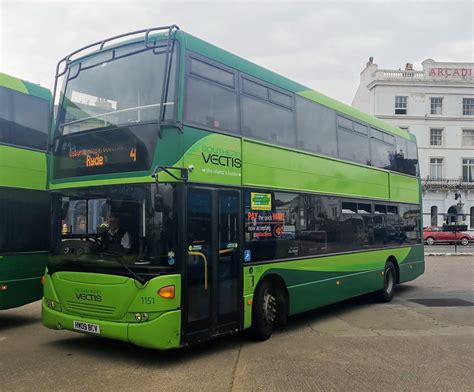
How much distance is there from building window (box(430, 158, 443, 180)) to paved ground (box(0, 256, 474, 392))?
40073 mm

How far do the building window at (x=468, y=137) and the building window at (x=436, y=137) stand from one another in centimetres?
226

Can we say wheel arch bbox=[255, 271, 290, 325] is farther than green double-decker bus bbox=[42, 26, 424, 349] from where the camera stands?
Yes

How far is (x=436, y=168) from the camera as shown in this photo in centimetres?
4716

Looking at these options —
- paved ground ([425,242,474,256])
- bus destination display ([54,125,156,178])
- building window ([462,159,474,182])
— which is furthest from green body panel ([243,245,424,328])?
building window ([462,159,474,182])

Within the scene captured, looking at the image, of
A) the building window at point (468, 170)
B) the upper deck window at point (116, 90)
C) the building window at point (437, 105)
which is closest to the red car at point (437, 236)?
the building window at point (468, 170)

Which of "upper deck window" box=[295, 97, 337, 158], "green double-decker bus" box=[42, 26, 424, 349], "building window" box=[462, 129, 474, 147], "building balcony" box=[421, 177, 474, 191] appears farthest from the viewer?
"building window" box=[462, 129, 474, 147]

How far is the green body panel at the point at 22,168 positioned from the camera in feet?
28.6

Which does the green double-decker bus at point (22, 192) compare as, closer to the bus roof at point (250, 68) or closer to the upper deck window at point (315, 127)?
the bus roof at point (250, 68)

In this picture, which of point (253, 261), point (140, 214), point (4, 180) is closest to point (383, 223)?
point (253, 261)

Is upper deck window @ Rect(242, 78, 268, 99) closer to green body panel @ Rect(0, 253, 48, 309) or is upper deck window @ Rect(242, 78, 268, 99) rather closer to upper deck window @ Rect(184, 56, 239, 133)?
upper deck window @ Rect(184, 56, 239, 133)

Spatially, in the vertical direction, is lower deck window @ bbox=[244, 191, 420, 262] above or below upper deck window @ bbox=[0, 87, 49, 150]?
below

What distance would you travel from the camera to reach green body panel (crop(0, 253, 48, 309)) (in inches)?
339

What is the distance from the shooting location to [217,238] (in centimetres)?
696

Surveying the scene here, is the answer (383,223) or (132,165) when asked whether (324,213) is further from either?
(132,165)
